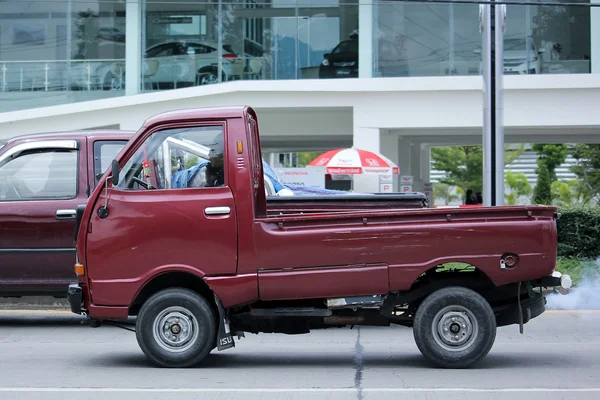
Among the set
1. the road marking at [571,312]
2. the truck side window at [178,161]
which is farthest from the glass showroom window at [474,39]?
the truck side window at [178,161]

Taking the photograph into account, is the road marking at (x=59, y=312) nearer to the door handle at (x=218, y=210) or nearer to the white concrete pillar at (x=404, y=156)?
the door handle at (x=218, y=210)

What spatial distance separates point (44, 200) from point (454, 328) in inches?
201

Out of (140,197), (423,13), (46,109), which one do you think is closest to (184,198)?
(140,197)

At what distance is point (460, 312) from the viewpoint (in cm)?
778

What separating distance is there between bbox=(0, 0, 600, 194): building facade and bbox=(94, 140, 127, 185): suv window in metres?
13.4

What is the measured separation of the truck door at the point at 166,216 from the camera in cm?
780

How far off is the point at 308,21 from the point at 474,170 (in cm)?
2915

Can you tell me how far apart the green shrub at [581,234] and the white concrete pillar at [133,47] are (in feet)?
45.2

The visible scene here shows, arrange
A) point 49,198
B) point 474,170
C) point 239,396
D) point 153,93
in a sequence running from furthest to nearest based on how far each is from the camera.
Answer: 1. point 474,170
2. point 153,93
3. point 49,198
4. point 239,396

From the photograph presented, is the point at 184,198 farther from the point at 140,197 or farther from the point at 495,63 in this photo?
the point at 495,63

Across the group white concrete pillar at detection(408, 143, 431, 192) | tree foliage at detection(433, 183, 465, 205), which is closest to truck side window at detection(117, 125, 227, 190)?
white concrete pillar at detection(408, 143, 431, 192)

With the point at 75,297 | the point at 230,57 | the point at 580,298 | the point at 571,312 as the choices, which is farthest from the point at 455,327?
the point at 230,57

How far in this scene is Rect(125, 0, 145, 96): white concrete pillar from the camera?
989 inches

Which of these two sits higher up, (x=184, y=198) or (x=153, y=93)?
(x=153, y=93)
